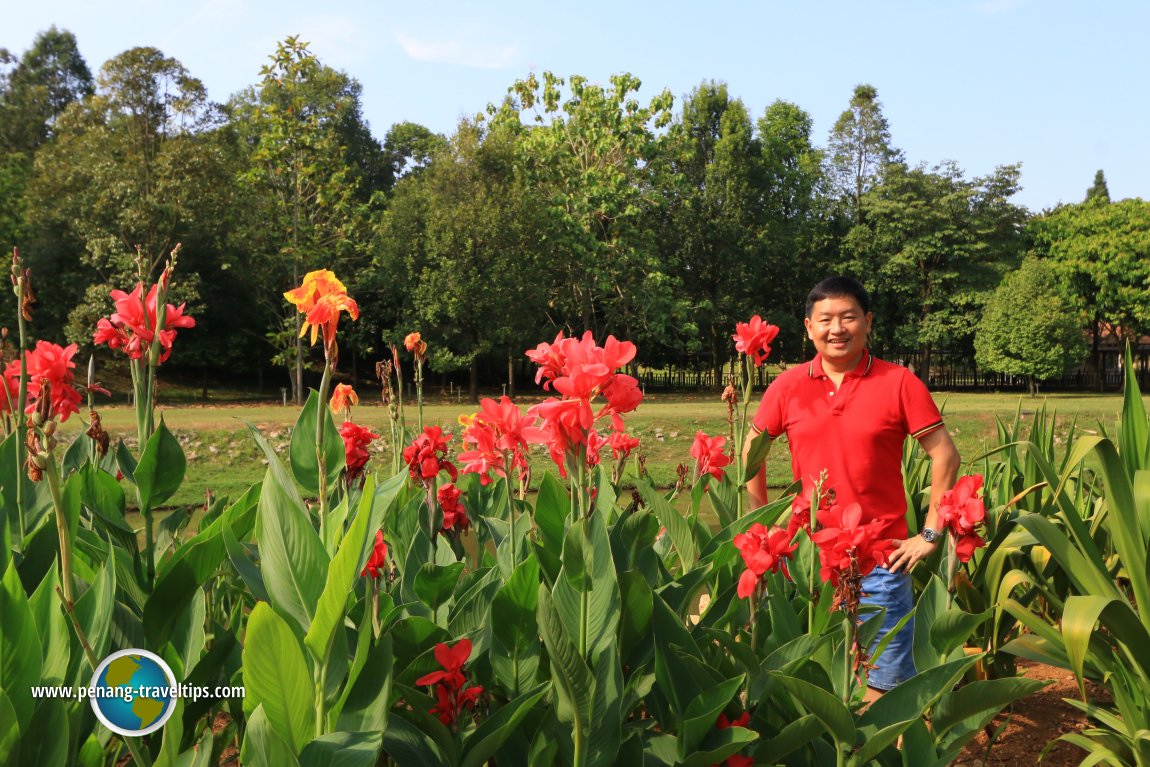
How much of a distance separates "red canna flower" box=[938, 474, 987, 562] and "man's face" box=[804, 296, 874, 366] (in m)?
0.63

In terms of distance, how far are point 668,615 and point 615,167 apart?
20.2 meters

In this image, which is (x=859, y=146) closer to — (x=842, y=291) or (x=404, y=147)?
(x=404, y=147)

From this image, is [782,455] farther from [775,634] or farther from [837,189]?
[837,189]

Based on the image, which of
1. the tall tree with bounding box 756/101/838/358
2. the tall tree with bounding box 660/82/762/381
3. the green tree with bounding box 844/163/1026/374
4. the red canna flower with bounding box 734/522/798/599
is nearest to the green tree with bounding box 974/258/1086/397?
the green tree with bounding box 844/163/1026/374

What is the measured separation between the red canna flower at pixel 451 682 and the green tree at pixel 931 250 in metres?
27.5

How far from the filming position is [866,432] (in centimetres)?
232

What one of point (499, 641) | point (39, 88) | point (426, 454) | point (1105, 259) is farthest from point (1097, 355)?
point (39, 88)

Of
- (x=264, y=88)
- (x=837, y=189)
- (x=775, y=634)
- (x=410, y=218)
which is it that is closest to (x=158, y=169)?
(x=264, y=88)

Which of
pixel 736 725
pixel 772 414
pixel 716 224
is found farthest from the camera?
pixel 716 224

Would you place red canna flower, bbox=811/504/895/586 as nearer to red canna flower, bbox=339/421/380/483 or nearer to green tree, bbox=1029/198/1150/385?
red canna flower, bbox=339/421/380/483

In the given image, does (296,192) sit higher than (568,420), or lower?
higher

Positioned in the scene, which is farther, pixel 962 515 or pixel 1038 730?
pixel 1038 730

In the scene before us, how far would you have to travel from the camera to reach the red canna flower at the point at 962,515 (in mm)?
1761

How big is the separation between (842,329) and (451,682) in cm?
155
